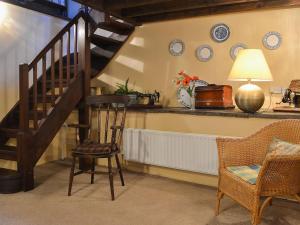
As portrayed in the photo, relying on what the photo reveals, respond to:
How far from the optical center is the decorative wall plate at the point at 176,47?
12.5ft

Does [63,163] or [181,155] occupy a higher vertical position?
[181,155]

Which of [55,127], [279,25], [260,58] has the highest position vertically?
[279,25]

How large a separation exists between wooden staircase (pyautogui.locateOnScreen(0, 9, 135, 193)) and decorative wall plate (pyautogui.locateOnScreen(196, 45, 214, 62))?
103 cm

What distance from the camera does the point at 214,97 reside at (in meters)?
3.27

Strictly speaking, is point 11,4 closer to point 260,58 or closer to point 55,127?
point 55,127

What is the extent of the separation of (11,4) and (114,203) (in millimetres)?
2811

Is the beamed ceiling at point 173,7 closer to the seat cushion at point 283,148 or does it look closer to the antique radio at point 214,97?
the antique radio at point 214,97

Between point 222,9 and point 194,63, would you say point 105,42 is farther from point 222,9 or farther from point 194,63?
point 222,9

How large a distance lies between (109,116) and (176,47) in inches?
48.9

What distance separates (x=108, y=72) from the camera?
4.38 metres

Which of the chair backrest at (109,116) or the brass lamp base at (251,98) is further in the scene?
the chair backrest at (109,116)

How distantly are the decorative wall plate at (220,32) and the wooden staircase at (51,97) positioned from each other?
1.15 m

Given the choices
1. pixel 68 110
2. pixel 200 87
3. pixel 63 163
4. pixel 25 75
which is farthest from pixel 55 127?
pixel 200 87

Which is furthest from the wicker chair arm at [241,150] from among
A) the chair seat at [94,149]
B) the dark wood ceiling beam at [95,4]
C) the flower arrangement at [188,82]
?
the dark wood ceiling beam at [95,4]
